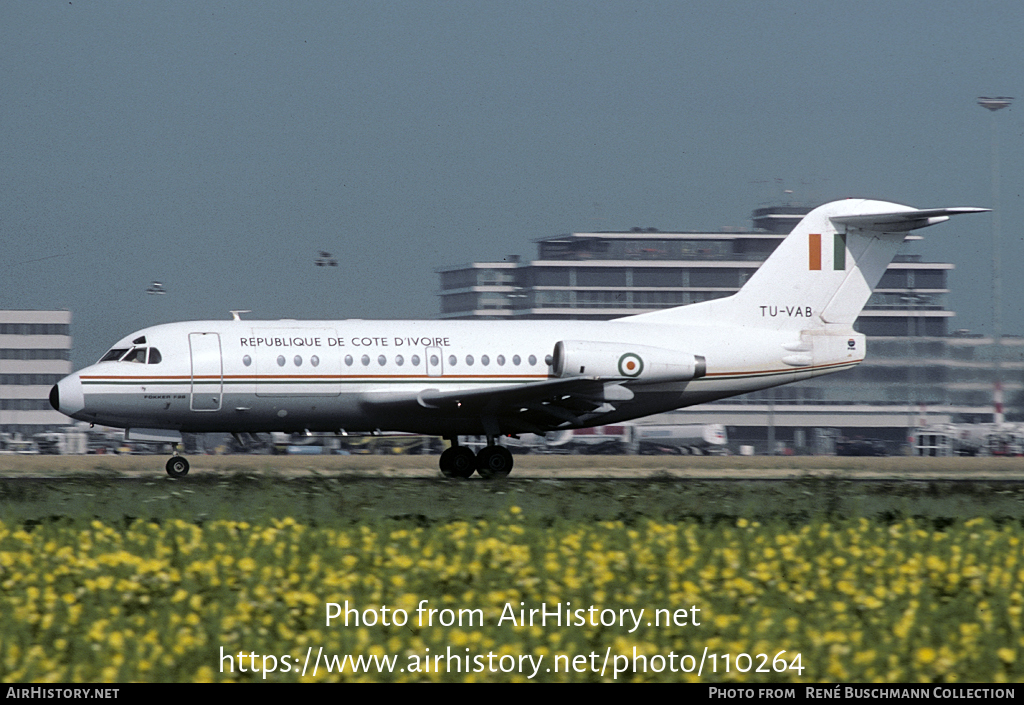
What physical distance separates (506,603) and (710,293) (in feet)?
411

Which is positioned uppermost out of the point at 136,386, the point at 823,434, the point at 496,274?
the point at 496,274

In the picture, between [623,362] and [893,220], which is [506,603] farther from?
[893,220]

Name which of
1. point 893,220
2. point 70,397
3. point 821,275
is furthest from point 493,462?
point 893,220

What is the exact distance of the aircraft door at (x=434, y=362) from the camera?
28.0 metres

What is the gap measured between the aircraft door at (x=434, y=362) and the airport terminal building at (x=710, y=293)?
64652 millimetres

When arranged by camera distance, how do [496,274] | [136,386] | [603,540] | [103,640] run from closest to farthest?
[103,640]
[603,540]
[136,386]
[496,274]

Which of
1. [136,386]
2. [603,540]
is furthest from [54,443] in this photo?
[603,540]

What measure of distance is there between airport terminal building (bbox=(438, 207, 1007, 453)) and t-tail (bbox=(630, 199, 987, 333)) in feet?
200

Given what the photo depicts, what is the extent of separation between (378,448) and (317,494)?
3691 centimetres

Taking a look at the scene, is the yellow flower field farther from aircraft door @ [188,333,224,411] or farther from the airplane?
the airplane

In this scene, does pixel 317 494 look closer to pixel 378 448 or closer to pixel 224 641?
pixel 224 641

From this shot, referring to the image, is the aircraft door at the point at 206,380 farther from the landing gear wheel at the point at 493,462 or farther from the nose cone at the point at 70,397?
the landing gear wheel at the point at 493,462

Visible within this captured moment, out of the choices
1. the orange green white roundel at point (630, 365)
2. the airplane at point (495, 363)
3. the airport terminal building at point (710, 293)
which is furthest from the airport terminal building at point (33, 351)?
the orange green white roundel at point (630, 365)

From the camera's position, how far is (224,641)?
872 centimetres
